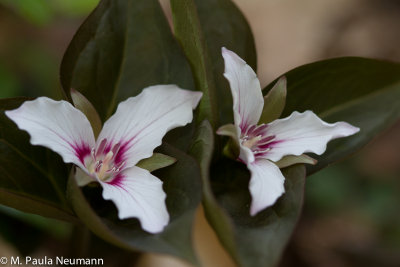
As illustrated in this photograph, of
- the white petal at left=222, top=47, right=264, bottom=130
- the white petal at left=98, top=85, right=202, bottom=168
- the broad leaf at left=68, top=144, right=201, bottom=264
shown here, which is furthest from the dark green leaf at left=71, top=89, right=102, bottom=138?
the white petal at left=222, top=47, right=264, bottom=130

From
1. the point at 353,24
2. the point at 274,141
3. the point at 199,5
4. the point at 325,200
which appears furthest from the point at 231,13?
the point at 353,24

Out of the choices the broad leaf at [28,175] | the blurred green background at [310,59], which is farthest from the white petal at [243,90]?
the blurred green background at [310,59]

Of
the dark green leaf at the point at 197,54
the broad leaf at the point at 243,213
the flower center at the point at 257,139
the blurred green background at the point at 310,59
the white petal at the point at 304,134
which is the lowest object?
the blurred green background at the point at 310,59

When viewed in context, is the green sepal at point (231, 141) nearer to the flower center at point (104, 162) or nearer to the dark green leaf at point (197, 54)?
the dark green leaf at point (197, 54)

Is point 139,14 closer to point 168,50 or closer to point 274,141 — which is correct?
point 168,50

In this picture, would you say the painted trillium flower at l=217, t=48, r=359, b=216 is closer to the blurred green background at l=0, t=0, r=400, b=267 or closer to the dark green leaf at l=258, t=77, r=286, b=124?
the dark green leaf at l=258, t=77, r=286, b=124
